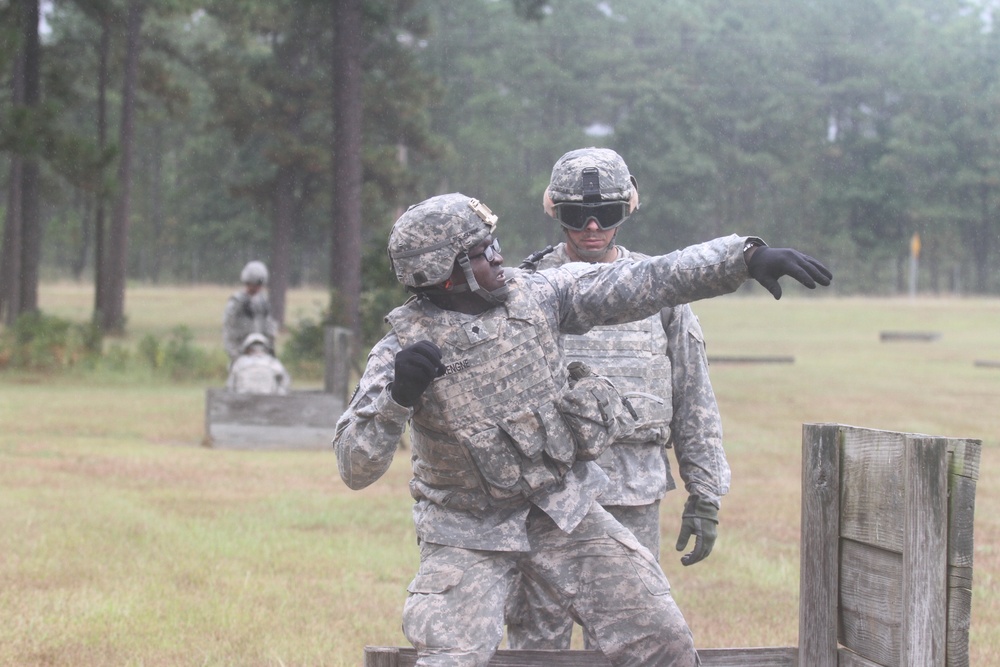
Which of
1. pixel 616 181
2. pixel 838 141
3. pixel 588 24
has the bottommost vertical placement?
pixel 616 181

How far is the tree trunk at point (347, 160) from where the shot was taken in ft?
75.1

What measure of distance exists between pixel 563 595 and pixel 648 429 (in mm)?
856

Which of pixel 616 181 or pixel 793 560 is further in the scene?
pixel 793 560

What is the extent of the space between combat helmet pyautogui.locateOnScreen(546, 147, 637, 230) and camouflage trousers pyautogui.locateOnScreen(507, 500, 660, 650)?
39.8 inches

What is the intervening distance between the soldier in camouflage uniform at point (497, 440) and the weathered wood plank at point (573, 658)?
173 mm

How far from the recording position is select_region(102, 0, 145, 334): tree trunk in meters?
33.2

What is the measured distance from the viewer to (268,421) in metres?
14.4

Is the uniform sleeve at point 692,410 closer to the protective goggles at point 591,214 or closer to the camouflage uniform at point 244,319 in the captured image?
the protective goggles at point 591,214

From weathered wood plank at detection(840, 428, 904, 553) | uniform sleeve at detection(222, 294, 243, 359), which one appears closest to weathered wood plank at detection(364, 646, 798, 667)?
weathered wood plank at detection(840, 428, 904, 553)

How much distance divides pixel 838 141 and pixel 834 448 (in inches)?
2581

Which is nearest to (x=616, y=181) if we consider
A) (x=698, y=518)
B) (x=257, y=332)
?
(x=698, y=518)

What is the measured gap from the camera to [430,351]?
3.72 meters

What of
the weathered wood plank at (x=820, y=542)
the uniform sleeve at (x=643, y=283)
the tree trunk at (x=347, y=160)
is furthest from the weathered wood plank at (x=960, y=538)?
the tree trunk at (x=347, y=160)

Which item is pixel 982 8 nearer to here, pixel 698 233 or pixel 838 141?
pixel 838 141
